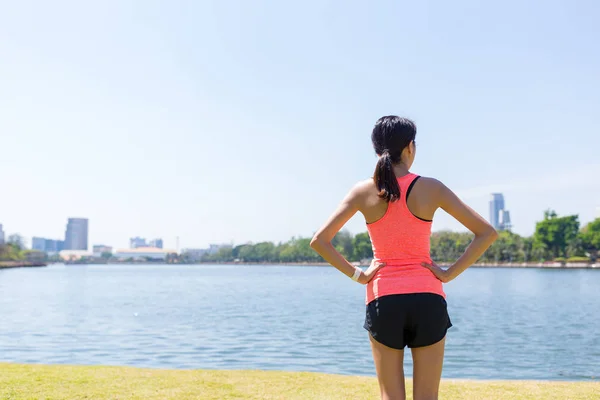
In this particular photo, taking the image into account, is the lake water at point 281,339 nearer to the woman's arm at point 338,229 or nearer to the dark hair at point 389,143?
the woman's arm at point 338,229

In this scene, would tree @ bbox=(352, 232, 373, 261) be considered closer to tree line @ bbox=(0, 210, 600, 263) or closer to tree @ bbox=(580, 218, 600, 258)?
tree line @ bbox=(0, 210, 600, 263)

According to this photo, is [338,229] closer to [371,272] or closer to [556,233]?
[371,272]

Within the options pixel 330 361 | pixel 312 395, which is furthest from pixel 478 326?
pixel 312 395

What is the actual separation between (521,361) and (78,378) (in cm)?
1337

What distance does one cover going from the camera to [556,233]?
13938cm

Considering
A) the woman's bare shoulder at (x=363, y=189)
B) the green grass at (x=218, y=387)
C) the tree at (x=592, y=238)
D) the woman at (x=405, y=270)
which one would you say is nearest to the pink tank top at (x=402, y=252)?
the woman at (x=405, y=270)

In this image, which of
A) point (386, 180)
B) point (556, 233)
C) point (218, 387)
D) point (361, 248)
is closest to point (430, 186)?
Answer: point (386, 180)

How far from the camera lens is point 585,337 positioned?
24297 mm

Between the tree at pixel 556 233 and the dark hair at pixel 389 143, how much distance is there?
478 ft

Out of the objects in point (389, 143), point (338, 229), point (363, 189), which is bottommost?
point (338, 229)

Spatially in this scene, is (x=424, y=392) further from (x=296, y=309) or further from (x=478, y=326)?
(x=296, y=309)

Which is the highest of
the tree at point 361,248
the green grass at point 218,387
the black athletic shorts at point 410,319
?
the tree at point 361,248

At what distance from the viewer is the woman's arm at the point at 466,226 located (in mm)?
Result: 3404

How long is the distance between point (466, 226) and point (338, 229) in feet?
2.33
